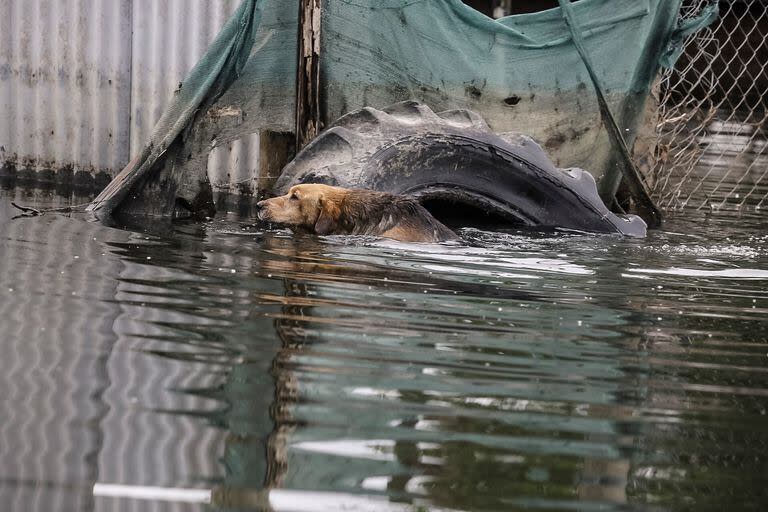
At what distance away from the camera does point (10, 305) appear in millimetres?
4254

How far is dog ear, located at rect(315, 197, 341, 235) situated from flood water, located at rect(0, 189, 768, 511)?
1620 mm

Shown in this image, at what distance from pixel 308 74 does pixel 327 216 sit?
4.02 ft

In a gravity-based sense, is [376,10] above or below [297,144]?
above

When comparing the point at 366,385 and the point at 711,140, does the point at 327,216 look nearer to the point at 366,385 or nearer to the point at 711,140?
the point at 366,385

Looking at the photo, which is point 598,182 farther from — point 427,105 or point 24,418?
point 24,418

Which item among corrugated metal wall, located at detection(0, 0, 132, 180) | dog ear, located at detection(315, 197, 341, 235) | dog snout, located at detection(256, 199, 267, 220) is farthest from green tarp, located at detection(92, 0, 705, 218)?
corrugated metal wall, located at detection(0, 0, 132, 180)

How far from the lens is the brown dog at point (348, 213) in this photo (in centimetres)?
744

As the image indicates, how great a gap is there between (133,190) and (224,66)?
1.04 m

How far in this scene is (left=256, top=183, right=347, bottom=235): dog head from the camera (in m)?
7.63

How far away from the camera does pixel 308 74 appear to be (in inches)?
328

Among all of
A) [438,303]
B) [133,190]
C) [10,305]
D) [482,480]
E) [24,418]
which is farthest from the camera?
[133,190]

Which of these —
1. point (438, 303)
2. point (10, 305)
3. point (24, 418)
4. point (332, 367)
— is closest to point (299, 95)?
point (438, 303)

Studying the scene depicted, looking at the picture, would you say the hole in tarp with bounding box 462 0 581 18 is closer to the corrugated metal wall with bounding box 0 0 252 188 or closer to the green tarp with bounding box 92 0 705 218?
the green tarp with bounding box 92 0 705 218

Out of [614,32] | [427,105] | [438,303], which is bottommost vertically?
[438,303]
